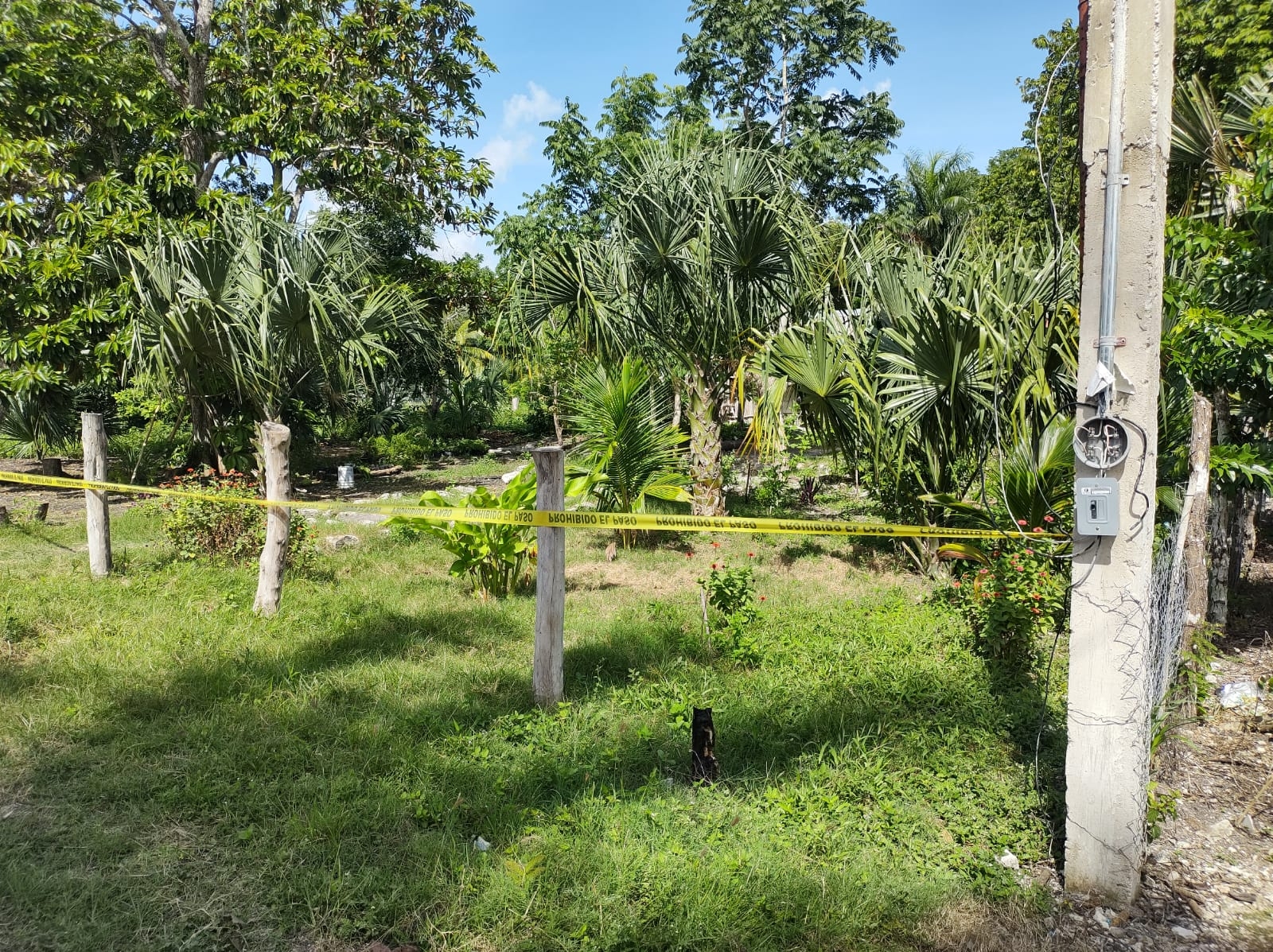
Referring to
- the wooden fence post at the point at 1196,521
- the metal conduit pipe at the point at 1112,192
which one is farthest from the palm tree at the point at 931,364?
the metal conduit pipe at the point at 1112,192

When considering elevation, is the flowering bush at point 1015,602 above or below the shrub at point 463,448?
below

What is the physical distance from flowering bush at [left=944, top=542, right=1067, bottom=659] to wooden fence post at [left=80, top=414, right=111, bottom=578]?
260 inches

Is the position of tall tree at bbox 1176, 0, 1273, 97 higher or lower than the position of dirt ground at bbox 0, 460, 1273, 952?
higher

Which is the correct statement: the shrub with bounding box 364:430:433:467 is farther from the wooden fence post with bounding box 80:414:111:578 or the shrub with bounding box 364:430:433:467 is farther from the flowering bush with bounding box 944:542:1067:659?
the flowering bush with bounding box 944:542:1067:659

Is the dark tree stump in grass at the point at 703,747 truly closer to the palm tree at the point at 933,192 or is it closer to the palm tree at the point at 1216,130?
the palm tree at the point at 1216,130

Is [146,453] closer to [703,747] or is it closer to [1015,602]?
[703,747]

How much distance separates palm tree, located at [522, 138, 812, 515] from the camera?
838 cm

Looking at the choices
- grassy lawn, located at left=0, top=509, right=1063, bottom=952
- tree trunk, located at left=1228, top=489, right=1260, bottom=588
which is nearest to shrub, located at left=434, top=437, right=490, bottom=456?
grassy lawn, located at left=0, top=509, right=1063, bottom=952

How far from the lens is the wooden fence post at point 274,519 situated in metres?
5.74

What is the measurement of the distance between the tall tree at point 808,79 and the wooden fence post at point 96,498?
20889 millimetres

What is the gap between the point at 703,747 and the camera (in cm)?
366

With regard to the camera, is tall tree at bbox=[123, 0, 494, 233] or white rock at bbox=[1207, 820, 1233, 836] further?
tall tree at bbox=[123, 0, 494, 233]

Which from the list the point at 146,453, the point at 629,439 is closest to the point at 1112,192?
the point at 629,439

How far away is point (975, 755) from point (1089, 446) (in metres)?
1.80
